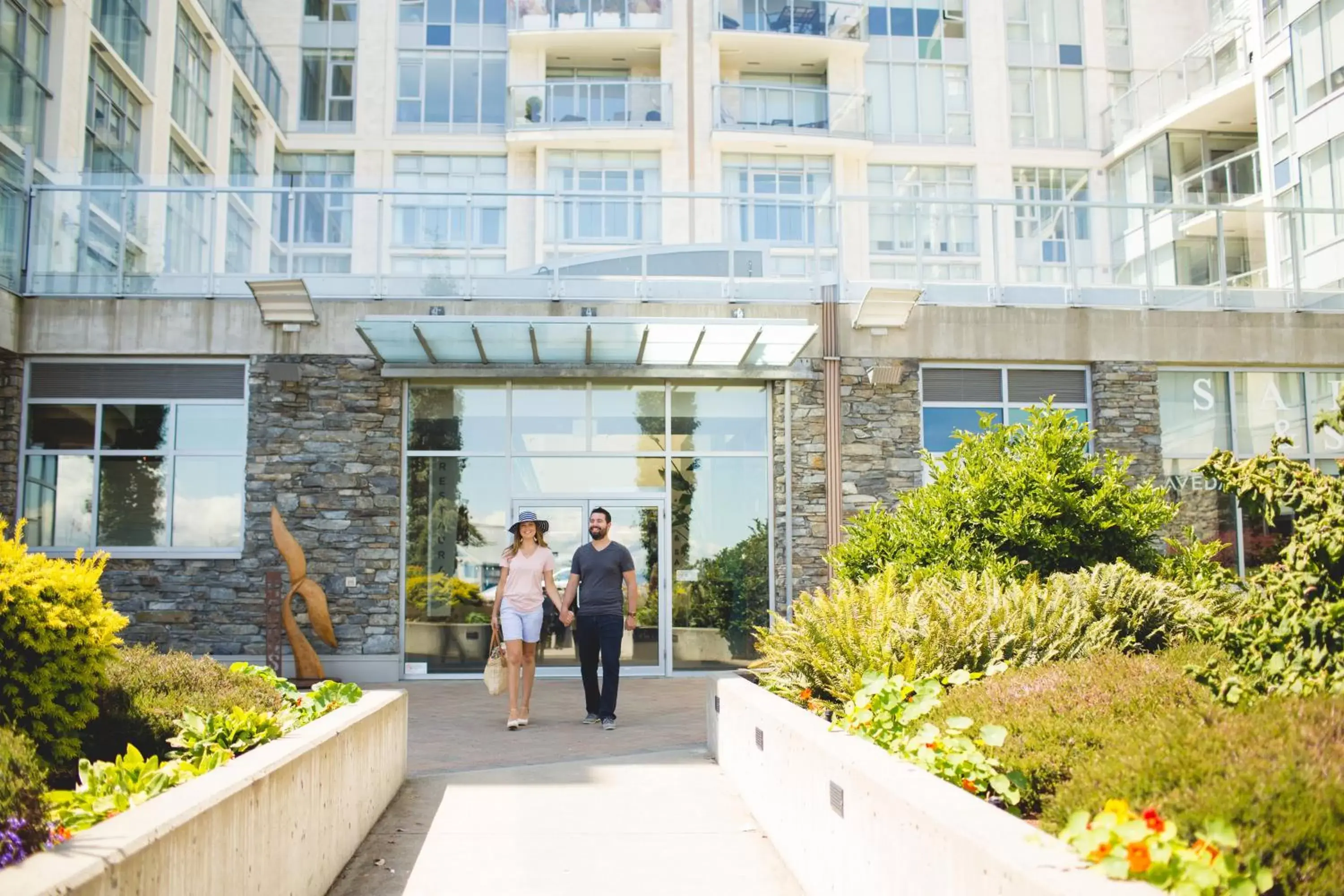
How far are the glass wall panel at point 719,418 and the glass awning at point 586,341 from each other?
0.40 meters

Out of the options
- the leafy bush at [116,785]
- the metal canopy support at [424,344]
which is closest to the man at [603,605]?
the metal canopy support at [424,344]

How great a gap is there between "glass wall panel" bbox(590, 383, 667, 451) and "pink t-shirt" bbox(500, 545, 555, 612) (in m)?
4.19

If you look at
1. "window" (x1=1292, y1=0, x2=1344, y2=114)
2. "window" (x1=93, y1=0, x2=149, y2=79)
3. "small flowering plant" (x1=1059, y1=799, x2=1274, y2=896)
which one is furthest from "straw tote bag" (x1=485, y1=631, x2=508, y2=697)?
"window" (x1=1292, y1=0, x2=1344, y2=114)

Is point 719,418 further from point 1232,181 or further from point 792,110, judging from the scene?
point 792,110

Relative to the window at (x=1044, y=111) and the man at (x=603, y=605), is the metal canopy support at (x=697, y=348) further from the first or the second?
the window at (x=1044, y=111)

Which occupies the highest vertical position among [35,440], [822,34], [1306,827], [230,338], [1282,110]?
[822,34]

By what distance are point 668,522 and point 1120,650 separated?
7.63m

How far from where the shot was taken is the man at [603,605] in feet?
30.2

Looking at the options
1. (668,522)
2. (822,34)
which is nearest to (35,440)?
(668,522)

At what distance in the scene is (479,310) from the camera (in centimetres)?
1316

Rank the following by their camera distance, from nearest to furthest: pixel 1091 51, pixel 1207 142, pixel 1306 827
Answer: pixel 1306 827
pixel 1207 142
pixel 1091 51

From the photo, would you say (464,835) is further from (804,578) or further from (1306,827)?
(804,578)

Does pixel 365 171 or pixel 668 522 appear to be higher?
pixel 365 171

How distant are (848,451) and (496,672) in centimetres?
559
